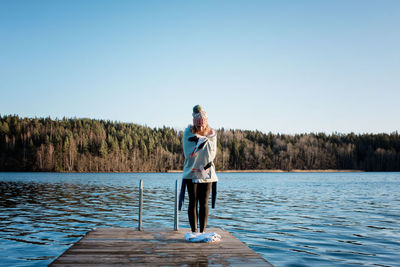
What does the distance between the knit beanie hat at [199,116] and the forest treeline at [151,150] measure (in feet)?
465

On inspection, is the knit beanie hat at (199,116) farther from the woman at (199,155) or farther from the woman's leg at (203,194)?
the woman's leg at (203,194)

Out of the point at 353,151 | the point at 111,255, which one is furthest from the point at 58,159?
the point at 111,255

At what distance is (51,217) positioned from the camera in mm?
18656

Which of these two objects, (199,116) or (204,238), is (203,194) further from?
(199,116)

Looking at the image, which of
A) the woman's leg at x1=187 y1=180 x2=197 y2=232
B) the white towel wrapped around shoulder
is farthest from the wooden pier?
the woman's leg at x1=187 y1=180 x2=197 y2=232

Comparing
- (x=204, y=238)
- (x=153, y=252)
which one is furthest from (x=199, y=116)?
(x=153, y=252)

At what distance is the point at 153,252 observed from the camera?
22.8ft

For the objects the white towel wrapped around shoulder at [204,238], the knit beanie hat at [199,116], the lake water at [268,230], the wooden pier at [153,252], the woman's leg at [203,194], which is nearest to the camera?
the wooden pier at [153,252]

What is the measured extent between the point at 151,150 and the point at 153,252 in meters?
156

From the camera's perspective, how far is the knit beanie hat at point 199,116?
287 inches

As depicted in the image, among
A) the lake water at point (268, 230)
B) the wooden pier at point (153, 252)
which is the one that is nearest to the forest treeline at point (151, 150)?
the lake water at point (268, 230)

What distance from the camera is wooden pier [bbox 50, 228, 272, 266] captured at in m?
6.12

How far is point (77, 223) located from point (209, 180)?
38.1 feet

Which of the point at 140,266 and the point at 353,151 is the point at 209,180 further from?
the point at 353,151
